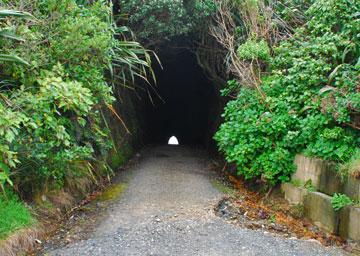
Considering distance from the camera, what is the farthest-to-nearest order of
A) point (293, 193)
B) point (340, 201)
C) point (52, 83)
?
1. point (293, 193)
2. point (340, 201)
3. point (52, 83)

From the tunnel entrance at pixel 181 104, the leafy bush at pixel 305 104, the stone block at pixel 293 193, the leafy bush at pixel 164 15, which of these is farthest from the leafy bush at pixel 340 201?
the tunnel entrance at pixel 181 104

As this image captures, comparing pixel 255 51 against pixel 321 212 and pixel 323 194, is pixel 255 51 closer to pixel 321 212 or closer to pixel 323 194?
pixel 323 194

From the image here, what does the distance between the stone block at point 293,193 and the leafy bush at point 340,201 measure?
0.61 meters

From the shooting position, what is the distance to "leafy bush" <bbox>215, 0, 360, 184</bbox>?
199 inches

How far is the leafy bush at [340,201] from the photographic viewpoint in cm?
455

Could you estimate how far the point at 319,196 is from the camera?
4.99 meters

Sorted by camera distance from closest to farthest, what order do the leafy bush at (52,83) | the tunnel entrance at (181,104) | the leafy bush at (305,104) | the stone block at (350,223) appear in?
the leafy bush at (52,83), the stone block at (350,223), the leafy bush at (305,104), the tunnel entrance at (181,104)

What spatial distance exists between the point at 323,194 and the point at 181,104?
13.8m

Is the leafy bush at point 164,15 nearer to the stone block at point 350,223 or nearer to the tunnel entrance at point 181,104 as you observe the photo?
the tunnel entrance at point 181,104

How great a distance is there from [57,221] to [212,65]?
6.17 m

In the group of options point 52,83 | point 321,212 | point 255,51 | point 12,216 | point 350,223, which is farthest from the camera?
point 255,51

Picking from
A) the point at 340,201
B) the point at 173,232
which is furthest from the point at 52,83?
the point at 340,201

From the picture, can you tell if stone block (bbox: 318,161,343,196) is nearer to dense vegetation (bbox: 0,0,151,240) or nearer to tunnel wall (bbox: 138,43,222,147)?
dense vegetation (bbox: 0,0,151,240)

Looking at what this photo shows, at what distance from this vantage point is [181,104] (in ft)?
61.0
